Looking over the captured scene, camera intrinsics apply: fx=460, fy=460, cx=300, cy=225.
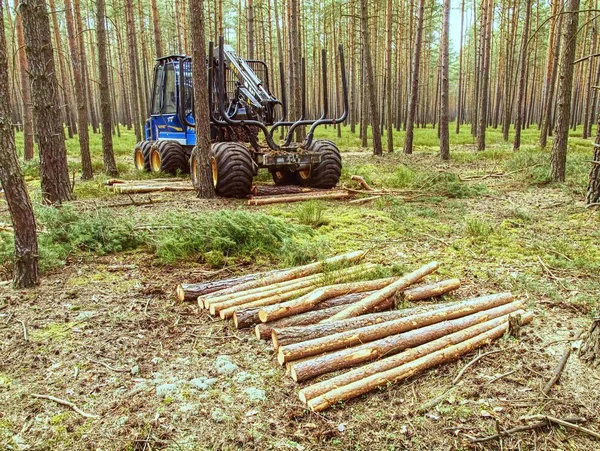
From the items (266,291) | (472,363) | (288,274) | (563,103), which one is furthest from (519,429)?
(563,103)

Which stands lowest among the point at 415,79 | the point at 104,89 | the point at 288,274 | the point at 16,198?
the point at 288,274

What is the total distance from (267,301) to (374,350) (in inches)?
49.9

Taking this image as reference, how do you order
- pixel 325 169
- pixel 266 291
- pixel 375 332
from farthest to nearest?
pixel 325 169, pixel 266 291, pixel 375 332

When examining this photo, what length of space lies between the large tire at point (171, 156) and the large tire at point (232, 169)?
3.16 meters

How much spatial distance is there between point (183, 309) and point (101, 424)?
175cm

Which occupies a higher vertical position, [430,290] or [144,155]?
[144,155]

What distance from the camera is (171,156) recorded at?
12.2 metres

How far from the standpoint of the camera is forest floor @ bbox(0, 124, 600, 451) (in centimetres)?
273

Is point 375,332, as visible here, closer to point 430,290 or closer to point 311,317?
point 311,317

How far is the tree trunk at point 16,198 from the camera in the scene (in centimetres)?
421

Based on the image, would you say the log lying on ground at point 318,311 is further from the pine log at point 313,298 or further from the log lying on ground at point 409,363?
the log lying on ground at point 409,363

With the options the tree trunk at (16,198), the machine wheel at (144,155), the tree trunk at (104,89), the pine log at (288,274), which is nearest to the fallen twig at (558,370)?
the pine log at (288,274)

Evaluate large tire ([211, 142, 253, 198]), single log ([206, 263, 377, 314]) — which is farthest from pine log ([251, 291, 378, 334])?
large tire ([211, 142, 253, 198])

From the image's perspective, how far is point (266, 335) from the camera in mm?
3844
